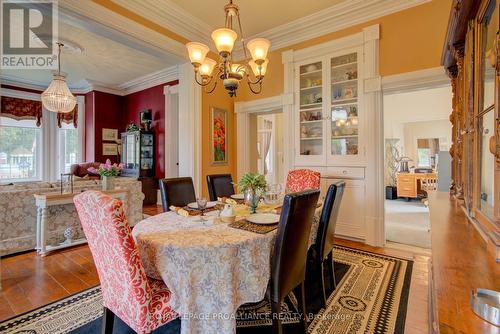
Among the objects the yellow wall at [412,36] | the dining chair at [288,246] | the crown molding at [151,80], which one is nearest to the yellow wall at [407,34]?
the yellow wall at [412,36]

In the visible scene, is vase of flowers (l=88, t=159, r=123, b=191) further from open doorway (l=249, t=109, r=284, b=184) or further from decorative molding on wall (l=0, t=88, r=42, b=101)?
decorative molding on wall (l=0, t=88, r=42, b=101)

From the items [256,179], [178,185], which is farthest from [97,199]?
[178,185]

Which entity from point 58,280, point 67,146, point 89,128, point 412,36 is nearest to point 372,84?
point 412,36

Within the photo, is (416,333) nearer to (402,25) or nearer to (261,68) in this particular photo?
(261,68)

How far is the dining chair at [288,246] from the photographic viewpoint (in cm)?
139

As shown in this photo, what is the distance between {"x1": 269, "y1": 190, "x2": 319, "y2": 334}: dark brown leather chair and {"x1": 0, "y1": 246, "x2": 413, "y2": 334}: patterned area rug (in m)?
0.40

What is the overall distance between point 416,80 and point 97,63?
18.3 feet

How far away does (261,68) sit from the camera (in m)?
2.31

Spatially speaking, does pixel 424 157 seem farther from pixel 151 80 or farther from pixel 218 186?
pixel 151 80

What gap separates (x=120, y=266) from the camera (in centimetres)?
121

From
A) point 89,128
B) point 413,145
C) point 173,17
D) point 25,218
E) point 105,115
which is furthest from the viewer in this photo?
point 413,145

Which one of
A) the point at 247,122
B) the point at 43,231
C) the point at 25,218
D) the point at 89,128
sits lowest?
the point at 43,231

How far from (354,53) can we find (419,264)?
2702 mm

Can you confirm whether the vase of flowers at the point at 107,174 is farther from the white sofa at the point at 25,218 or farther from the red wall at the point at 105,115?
the red wall at the point at 105,115
